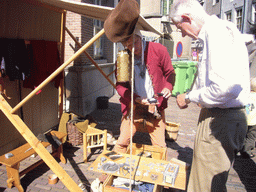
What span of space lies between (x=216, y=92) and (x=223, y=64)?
0.68 feet

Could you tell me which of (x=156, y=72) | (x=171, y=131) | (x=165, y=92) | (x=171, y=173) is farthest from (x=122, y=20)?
(x=171, y=131)

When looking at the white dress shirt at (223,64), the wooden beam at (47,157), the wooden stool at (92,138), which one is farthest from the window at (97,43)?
the white dress shirt at (223,64)

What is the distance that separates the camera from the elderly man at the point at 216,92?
4.73 feet

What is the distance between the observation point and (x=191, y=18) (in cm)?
167

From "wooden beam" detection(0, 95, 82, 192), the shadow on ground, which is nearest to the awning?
"wooden beam" detection(0, 95, 82, 192)

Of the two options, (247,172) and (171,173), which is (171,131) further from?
(171,173)

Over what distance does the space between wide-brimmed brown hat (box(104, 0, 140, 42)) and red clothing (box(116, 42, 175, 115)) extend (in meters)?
0.84

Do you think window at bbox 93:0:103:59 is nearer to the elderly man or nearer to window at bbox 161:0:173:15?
the elderly man

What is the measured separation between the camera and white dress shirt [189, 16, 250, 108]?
143 cm

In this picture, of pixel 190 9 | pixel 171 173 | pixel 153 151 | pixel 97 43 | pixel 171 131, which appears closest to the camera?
pixel 190 9

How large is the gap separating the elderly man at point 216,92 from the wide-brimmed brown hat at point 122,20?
0.36 m


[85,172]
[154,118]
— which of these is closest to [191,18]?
[154,118]

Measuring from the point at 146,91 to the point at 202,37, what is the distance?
4.03ft

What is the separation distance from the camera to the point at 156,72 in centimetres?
268
